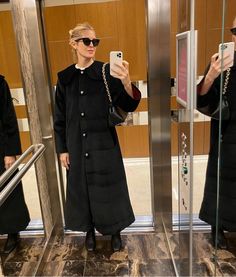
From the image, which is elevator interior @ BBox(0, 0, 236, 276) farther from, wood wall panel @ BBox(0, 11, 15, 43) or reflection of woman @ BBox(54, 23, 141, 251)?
reflection of woman @ BBox(54, 23, 141, 251)

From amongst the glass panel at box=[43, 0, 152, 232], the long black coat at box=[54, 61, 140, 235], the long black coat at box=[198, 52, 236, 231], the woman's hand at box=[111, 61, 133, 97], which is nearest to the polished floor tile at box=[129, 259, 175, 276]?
the long black coat at box=[54, 61, 140, 235]

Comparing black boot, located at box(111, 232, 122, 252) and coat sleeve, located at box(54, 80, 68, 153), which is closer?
coat sleeve, located at box(54, 80, 68, 153)

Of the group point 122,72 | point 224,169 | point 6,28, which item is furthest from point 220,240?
point 6,28

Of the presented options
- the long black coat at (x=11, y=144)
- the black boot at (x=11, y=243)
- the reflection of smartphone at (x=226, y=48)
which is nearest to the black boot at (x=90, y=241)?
the long black coat at (x=11, y=144)

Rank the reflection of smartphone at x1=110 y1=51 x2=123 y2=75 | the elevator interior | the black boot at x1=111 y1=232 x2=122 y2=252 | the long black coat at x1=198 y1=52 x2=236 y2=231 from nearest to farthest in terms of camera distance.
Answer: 1. the long black coat at x1=198 y1=52 x2=236 y2=231
2. the elevator interior
3. the reflection of smartphone at x1=110 y1=51 x2=123 y2=75
4. the black boot at x1=111 y1=232 x2=122 y2=252

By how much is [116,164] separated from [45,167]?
0.56 metres

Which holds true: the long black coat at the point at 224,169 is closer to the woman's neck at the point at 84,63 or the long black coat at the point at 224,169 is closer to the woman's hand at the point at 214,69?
the woman's hand at the point at 214,69

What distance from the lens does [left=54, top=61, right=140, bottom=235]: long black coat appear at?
190cm

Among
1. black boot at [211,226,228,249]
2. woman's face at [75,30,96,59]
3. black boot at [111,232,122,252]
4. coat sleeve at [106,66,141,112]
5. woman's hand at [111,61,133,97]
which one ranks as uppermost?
woman's face at [75,30,96,59]

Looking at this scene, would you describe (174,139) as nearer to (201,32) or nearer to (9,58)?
(201,32)

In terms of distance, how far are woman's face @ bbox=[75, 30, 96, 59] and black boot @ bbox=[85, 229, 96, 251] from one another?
4.05 feet

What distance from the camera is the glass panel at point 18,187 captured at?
1.76 metres

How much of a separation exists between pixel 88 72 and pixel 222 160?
3.24ft

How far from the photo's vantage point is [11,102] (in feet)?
6.33
